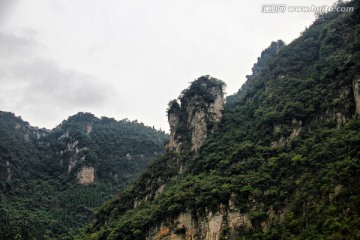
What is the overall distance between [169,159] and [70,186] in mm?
45400

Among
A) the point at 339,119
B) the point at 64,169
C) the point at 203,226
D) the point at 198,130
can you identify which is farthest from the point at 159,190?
the point at 64,169

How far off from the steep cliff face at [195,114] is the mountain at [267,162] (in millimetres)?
202

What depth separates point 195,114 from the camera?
80875 millimetres

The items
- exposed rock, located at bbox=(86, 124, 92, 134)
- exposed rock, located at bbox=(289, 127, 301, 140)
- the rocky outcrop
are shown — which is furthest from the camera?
exposed rock, located at bbox=(86, 124, 92, 134)

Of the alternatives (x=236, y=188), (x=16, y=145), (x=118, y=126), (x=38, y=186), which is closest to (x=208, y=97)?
(x=236, y=188)

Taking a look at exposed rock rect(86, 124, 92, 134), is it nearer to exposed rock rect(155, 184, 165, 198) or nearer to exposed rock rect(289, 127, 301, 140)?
exposed rock rect(155, 184, 165, 198)

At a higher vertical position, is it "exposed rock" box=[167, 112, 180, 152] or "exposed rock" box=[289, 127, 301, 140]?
"exposed rock" box=[167, 112, 180, 152]

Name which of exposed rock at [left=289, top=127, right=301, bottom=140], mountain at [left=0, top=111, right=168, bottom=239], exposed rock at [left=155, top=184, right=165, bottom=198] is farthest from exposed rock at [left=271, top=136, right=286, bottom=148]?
mountain at [left=0, top=111, right=168, bottom=239]

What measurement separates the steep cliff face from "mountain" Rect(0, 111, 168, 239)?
28616 millimetres

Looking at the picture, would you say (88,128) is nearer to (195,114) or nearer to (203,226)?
(195,114)

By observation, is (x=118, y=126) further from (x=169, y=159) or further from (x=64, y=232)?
(x=169, y=159)

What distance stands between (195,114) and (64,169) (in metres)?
56.0

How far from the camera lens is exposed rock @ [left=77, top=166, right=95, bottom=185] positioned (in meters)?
116

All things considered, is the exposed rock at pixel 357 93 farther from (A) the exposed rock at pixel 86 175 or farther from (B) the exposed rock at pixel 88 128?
(B) the exposed rock at pixel 88 128
